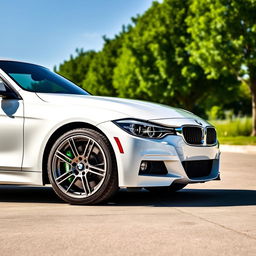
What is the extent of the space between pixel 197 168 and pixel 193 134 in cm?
40

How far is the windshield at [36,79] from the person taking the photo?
24.0 feet

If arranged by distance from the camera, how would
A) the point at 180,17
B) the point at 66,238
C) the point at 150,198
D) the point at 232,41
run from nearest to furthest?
1. the point at 66,238
2. the point at 150,198
3. the point at 232,41
4. the point at 180,17

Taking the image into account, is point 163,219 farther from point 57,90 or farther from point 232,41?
point 232,41

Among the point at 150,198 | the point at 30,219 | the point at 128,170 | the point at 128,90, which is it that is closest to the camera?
the point at 30,219

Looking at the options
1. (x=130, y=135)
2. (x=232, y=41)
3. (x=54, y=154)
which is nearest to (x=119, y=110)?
(x=130, y=135)

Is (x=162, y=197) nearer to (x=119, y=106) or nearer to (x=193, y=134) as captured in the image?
(x=193, y=134)

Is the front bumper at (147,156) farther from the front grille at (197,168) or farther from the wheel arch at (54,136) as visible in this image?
the wheel arch at (54,136)

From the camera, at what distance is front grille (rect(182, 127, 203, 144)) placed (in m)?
6.79

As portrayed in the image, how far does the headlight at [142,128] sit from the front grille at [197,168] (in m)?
0.43

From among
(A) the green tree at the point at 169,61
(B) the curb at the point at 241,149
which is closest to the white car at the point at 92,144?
(B) the curb at the point at 241,149

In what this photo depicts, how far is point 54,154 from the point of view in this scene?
6703 mm

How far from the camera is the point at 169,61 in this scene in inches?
1763

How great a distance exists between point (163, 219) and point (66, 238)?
1265 millimetres

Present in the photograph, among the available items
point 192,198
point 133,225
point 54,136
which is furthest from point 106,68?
point 133,225
